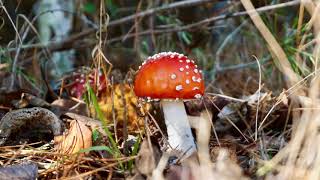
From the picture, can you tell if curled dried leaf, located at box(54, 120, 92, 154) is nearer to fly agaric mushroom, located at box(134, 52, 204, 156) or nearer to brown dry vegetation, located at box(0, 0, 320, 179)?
brown dry vegetation, located at box(0, 0, 320, 179)

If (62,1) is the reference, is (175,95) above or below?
below

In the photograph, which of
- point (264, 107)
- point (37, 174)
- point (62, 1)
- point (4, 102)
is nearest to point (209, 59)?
point (62, 1)

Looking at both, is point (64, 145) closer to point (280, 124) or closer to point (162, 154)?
Result: point (162, 154)

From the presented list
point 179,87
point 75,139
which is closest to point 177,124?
point 179,87

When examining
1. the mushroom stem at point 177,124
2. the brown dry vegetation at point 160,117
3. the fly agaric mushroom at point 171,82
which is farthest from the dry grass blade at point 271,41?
the mushroom stem at point 177,124

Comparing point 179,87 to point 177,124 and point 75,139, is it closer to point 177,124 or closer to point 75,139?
point 177,124

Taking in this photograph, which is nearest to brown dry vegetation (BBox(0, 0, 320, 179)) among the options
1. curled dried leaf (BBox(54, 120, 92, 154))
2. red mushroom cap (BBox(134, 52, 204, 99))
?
curled dried leaf (BBox(54, 120, 92, 154))
